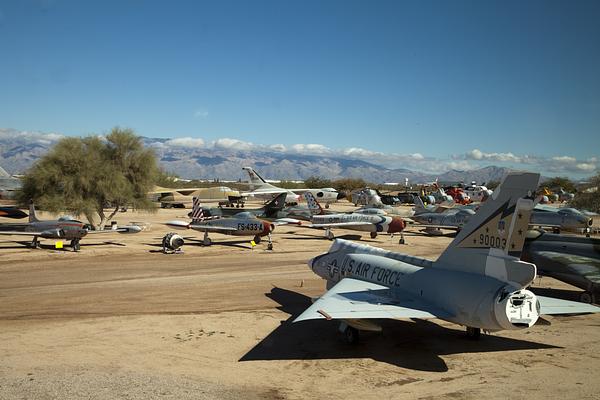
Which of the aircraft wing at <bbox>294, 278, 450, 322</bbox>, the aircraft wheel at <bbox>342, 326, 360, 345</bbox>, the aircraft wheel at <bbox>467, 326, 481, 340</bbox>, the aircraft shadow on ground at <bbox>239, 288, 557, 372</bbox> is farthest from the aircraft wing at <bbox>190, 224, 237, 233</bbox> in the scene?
the aircraft wheel at <bbox>467, 326, 481, 340</bbox>

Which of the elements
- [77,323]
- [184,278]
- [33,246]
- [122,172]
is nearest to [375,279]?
[77,323]

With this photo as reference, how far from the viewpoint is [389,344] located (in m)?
14.5

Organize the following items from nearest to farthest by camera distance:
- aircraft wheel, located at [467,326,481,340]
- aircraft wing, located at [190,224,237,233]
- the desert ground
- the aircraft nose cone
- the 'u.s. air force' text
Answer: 1. the desert ground
2. aircraft wheel, located at [467,326,481,340]
3. the 'u.s. air force' text
4. aircraft wing, located at [190,224,237,233]
5. the aircraft nose cone

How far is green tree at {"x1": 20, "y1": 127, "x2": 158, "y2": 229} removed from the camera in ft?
128

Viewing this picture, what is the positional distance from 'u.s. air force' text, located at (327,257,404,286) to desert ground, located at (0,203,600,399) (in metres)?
1.80

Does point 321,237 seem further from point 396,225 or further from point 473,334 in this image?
point 473,334

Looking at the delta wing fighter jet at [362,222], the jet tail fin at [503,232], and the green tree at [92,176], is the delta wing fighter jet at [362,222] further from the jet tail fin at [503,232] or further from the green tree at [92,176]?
the jet tail fin at [503,232]

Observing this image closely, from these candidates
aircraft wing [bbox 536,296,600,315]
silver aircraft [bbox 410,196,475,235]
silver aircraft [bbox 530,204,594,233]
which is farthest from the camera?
silver aircraft [bbox 410,196,475,235]

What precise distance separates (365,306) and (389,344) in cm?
220

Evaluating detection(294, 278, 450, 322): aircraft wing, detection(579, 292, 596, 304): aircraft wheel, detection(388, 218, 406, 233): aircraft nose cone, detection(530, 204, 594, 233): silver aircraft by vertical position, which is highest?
detection(530, 204, 594, 233): silver aircraft

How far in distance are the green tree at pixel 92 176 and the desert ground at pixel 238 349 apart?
55.4 feet

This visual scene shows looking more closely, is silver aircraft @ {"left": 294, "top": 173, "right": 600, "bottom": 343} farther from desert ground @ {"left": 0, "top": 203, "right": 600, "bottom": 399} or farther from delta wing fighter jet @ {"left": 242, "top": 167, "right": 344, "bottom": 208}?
delta wing fighter jet @ {"left": 242, "top": 167, "right": 344, "bottom": 208}

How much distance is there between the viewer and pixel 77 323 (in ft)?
52.7

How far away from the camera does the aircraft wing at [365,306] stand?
12352mm
